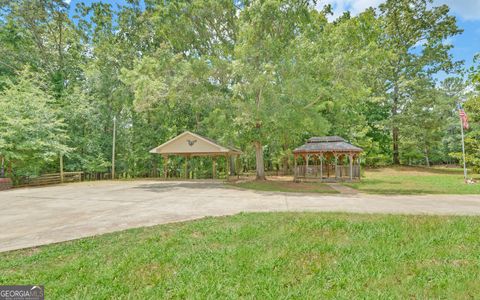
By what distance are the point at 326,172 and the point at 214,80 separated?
11291 millimetres

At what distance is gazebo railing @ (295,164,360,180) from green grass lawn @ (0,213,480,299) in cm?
1416

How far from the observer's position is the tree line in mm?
16359

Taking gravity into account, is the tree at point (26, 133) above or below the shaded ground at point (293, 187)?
above

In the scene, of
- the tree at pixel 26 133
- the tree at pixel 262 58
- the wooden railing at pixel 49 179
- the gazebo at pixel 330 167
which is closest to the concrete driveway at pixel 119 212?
the tree at pixel 262 58

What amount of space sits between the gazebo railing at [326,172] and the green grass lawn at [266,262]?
14.2 meters

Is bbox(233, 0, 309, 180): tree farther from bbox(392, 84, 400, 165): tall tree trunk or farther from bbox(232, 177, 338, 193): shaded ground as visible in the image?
bbox(392, 84, 400, 165): tall tree trunk

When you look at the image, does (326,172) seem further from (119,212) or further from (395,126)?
(119,212)

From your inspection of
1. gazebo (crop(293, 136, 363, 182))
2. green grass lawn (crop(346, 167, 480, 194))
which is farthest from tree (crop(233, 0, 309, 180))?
green grass lawn (crop(346, 167, 480, 194))

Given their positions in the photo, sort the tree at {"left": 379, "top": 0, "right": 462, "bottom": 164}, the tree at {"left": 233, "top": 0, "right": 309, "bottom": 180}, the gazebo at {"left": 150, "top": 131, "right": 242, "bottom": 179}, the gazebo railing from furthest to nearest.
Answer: the tree at {"left": 379, "top": 0, "right": 462, "bottom": 164} → the gazebo at {"left": 150, "top": 131, "right": 242, "bottom": 179} → the gazebo railing → the tree at {"left": 233, "top": 0, "right": 309, "bottom": 180}

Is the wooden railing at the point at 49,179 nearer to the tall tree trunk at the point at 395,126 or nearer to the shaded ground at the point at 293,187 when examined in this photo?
the shaded ground at the point at 293,187

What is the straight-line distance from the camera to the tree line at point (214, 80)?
16359 millimetres

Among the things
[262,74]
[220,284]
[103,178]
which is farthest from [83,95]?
[220,284]

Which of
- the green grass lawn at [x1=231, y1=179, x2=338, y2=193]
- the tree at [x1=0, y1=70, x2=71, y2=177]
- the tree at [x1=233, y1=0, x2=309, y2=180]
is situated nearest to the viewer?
the green grass lawn at [x1=231, y1=179, x2=338, y2=193]

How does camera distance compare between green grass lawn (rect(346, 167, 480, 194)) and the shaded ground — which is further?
the shaded ground
